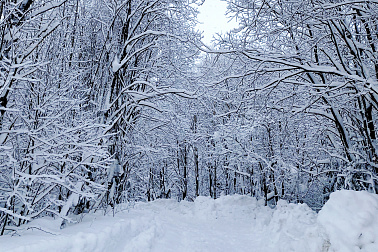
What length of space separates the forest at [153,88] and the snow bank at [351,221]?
84 centimetres

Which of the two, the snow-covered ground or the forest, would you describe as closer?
the snow-covered ground

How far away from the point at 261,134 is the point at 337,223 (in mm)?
11463

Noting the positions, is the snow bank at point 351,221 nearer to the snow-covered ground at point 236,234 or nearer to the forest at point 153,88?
the snow-covered ground at point 236,234

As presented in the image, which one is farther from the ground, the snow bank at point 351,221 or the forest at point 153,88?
the forest at point 153,88

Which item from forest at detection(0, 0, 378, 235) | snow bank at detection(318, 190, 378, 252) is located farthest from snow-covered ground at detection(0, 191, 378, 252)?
forest at detection(0, 0, 378, 235)

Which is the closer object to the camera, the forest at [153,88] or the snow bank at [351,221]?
the snow bank at [351,221]

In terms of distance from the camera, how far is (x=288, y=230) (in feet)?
20.9

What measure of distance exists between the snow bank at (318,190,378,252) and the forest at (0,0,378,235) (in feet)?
2.75

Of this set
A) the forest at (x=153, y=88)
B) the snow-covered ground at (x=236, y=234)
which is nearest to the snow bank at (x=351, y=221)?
the snow-covered ground at (x=236, y=234)

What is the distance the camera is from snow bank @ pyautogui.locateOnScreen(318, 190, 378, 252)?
11.8ft

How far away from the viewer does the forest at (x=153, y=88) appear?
3.92 m

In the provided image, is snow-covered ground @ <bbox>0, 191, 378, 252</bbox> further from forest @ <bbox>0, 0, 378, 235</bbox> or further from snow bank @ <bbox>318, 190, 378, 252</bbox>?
forest @ <bbox>0, 0, 378, 235</bbox>

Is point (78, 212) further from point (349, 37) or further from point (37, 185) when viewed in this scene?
point (349, 37)

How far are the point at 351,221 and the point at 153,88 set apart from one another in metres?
4.98
